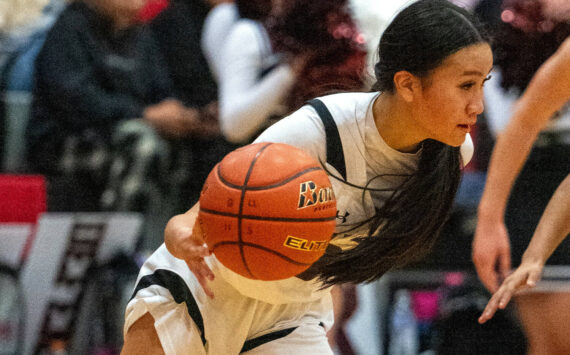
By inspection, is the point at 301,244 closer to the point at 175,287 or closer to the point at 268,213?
the point at 268,213

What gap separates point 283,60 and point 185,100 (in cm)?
94

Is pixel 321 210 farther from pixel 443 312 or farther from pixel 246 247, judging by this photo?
pixel 443 312

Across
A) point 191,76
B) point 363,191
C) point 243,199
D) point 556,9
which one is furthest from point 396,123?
point 191,76

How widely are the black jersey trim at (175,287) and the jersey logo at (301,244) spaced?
1.65ft

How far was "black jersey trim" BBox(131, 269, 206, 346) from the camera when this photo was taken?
2535mm

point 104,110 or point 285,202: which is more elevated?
point 285,202

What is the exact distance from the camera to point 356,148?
8.09 feet

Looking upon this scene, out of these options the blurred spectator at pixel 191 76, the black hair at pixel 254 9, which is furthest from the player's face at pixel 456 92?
the blurred spectator at pixel 191 76

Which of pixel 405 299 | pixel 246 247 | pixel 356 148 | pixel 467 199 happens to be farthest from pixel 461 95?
pixel 405 299

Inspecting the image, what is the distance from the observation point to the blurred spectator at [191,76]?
14.2 ft

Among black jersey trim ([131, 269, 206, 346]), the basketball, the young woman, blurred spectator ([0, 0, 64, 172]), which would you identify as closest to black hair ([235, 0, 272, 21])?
blurred spectator ([0, 0, 64, 172])

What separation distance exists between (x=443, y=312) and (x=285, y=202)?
93.3 inches

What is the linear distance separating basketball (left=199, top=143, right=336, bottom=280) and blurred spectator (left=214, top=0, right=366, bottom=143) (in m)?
1.49

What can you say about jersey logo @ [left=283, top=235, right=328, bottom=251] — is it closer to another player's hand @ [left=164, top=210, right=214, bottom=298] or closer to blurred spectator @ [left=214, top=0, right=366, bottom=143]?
another player's hand @ [left=164, top=210, right=214, bottom=298]
